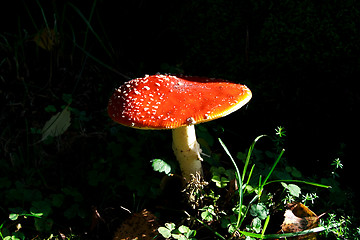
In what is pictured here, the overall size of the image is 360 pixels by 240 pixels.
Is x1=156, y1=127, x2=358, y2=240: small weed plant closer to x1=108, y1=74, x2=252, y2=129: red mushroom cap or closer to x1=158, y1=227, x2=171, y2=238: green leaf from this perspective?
x1=158, y1=227, x2=171, y2=238: green leaf

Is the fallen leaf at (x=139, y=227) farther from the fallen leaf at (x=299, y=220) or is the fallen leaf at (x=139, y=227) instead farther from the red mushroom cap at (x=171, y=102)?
the fallen leaf at (x=299, y=220)

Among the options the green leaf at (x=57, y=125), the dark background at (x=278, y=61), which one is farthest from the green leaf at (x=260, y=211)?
the green leaf at (x=57, y=125)

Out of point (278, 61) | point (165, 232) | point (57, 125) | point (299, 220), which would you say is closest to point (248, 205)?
point (299, 220)

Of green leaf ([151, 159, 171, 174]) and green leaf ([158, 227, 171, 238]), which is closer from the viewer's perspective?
green leaf ([158, 227, 171, 238])

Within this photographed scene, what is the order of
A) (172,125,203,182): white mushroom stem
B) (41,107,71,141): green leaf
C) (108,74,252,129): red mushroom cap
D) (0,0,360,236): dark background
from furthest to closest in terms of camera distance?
(41,107,71,141): green leaf < (0,0,360,236): dark background < (172,125,203,182): white mushroom stem < (108,74,252,129): red mushroom cap

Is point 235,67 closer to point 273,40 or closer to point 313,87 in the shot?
point 273,40

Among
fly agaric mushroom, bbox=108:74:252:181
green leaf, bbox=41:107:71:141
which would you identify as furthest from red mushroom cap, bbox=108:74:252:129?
green leaf, bbox=41:107:71:141

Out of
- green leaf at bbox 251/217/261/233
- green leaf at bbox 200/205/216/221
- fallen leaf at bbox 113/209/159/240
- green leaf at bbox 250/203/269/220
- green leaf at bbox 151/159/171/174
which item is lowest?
fallen leaf at bbox 113/209/159/240
